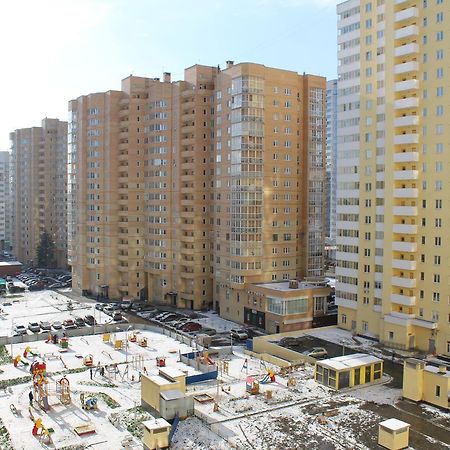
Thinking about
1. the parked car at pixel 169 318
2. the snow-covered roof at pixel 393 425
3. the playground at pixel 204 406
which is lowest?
the parked car at pixel 169 318

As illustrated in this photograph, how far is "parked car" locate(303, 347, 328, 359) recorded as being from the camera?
63.0m

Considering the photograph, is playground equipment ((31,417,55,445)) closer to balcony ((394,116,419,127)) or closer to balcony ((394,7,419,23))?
balcony ((394,116,419,127))

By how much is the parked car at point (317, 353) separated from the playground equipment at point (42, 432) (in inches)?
1206

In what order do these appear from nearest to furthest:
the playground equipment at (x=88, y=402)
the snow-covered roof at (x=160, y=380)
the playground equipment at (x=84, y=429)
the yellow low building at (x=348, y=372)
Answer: the playground equipment at (x=84, y=429) → the snow-covered roof at (x=160, y=380) → the playground equipment at (x=88, y=402) → the yellow low building at (x=348, y=372)

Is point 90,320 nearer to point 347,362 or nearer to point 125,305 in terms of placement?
point 125,305

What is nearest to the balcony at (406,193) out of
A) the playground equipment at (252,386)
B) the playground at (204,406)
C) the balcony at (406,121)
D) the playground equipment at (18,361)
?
the balcony at (406,121)

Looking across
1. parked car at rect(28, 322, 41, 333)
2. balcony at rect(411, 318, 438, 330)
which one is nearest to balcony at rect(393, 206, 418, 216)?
balcony at rect(411, 318, 438, 330)

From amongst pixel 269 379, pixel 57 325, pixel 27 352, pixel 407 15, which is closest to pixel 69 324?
pixel 57 325

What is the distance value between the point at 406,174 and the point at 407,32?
16845 millimetres

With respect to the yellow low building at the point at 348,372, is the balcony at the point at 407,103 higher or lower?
higher

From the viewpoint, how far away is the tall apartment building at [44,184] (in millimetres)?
163625

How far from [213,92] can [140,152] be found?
21.2m

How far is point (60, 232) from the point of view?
162375 millimetres

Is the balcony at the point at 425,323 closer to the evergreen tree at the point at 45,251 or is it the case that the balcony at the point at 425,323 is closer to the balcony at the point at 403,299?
the balcony at the point at 403,299
